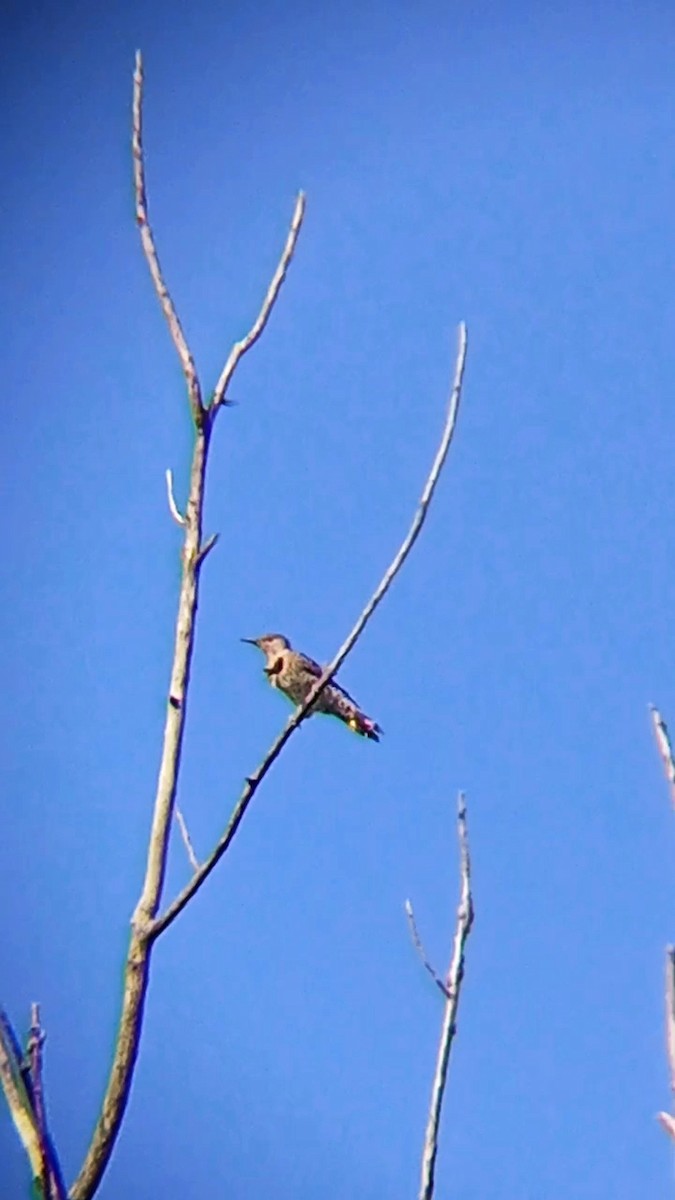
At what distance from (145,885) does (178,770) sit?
201 mm

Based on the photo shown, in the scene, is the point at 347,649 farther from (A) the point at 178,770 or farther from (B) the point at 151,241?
(B) the point at 151,241

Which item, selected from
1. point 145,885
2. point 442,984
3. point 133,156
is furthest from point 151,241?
point 442,984

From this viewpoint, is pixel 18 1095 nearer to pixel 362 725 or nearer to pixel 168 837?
pixel 168 837

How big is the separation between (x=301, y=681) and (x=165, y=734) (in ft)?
20.1

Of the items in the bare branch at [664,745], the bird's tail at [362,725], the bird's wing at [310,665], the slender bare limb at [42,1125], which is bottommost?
the slender bare limb at [42,1125]

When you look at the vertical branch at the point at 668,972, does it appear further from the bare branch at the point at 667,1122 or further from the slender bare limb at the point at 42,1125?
the slender bare limb at the point at 42,1125

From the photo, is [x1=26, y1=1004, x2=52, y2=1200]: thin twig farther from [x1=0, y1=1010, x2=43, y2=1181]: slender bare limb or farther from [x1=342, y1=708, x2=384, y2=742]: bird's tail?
[x1=342, y1=708, x2=384, y2=742]: bird's tail

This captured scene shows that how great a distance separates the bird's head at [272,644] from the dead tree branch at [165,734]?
6103 mm

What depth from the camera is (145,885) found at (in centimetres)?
231

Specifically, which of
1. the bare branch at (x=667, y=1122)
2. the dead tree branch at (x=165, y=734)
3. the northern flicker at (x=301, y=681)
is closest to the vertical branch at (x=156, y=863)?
the dead tree branch at (x=165, y=734)

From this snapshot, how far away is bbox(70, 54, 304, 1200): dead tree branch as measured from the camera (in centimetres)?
214

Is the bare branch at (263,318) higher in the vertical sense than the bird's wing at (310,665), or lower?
lower

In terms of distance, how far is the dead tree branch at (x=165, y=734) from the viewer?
7.02 feet

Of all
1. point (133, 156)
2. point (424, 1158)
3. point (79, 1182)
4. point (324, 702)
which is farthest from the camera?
point (324, 702)
